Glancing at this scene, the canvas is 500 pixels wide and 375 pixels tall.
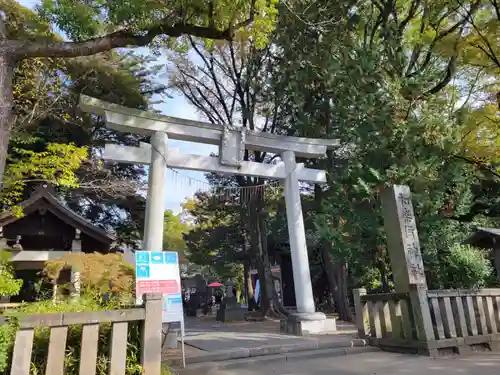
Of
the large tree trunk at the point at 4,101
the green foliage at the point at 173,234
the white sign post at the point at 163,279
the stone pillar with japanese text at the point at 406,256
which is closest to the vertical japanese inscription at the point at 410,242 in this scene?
the stone pillar with japanese text at the point at 406,256

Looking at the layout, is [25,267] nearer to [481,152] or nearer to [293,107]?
[293,107]

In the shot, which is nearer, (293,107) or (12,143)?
(12,143)

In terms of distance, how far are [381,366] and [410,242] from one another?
90.5 inches

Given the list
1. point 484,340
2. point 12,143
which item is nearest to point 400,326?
point 484,340

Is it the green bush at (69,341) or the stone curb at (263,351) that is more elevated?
the green bush at (69,341)

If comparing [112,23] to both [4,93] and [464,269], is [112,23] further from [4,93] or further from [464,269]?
[464,269]

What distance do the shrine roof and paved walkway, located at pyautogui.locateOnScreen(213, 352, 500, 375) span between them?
308 inches

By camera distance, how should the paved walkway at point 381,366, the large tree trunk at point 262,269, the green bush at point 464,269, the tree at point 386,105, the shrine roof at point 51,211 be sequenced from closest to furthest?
the paved walkway at point 381,366, the tree at point 386,105, the green bush at point 464,269, the shrine roof at point 51,211, the large tree trunk at point 262,269

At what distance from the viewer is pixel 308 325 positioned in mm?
8539

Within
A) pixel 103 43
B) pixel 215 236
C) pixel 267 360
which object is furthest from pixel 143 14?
pixel 215 236

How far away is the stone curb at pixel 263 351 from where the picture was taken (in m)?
5.69

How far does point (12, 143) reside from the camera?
11.4 meters

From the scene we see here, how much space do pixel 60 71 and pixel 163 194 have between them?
5547 millimetres

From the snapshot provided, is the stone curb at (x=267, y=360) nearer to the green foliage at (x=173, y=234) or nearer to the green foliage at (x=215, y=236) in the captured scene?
the green foliage at (x=215, y=236)
